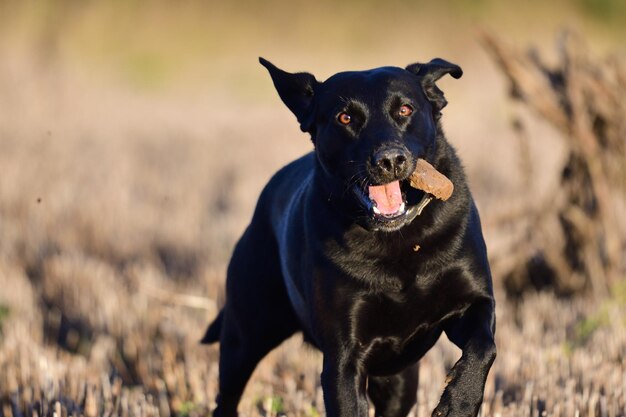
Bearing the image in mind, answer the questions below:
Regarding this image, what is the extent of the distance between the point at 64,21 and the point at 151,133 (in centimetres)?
826

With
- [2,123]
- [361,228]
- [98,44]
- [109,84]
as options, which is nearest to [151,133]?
[2,123]

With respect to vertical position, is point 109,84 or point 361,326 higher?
point 109,84

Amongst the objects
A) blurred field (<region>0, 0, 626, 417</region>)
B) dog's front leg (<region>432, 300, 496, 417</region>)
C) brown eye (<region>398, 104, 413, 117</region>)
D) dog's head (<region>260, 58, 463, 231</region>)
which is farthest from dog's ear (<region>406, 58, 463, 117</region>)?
blurred field (<region>0, 0, 626, 417</region>)

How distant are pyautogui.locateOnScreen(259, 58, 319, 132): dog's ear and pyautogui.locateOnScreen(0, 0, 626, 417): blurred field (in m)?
1.23

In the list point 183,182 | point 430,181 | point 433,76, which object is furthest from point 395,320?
point 183,182

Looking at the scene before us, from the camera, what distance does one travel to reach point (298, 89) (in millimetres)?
4043

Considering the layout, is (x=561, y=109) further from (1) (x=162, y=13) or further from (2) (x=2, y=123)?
(1) (x=162, y=13)

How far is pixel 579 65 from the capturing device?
6.62m

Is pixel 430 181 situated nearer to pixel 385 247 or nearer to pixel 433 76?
pixel 385 247

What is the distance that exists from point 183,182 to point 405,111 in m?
7.47

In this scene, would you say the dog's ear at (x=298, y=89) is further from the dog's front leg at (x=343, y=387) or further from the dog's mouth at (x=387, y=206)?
the dog's front leg at (x=343, y=387)

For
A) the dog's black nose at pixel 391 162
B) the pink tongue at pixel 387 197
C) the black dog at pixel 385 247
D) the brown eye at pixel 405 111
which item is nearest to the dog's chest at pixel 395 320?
the black dog at pixel 385 247

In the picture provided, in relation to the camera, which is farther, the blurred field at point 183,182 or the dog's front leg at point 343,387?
the blurred field at point 183,182

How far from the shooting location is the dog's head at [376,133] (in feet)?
11.8
